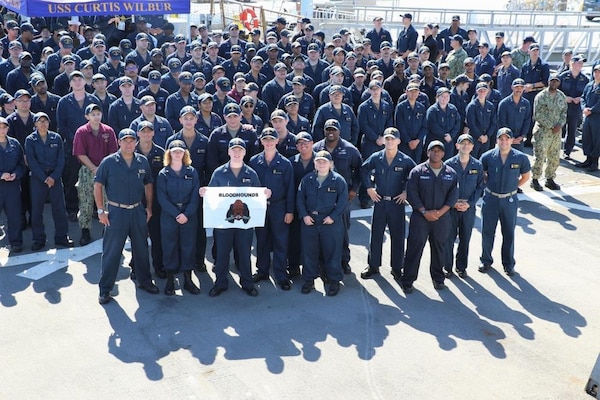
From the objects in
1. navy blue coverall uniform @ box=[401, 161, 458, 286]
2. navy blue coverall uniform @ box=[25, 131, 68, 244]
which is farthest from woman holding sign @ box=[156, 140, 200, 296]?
navy blue coverall uniform @ box=[401, 161, 458, 286]

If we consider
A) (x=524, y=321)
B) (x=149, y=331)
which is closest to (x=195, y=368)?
(x=149, y=331)

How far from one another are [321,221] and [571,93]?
320 inches

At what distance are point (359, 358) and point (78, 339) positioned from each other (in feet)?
8.78

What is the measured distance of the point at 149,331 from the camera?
22.9ft

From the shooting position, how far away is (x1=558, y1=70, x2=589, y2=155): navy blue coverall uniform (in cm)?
1372

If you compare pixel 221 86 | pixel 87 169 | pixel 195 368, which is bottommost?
pixel 195 368

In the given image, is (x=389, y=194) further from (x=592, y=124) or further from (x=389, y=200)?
(x=592, y=124)

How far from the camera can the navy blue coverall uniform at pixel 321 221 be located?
7793mm

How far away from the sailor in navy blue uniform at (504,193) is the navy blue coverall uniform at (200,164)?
134 inches

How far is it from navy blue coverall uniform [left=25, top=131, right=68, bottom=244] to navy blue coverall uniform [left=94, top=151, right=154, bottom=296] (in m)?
1.79

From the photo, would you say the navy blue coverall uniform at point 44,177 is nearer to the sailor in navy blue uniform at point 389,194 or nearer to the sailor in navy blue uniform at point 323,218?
the sailor in navy blue uniform at point 323,218

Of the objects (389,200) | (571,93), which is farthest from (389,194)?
(571,93)

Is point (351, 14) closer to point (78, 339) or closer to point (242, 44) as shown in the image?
point (242, 44)

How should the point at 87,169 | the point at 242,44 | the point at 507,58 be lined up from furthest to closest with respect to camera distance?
the point at 242,44 → the point at 507,58 → the point at 87,169
